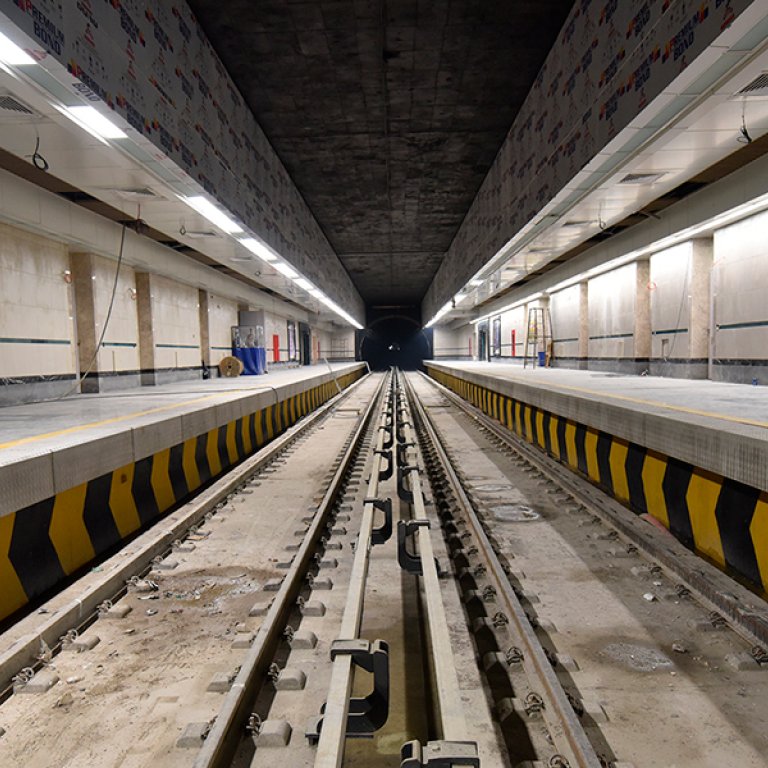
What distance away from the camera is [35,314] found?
740cm

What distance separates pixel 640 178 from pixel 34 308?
8116 millimetres

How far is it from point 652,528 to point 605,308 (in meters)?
9.93

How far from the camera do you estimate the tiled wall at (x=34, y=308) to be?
22.3 feet

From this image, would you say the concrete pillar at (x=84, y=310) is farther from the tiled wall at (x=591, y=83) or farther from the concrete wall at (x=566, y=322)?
the concrete wall at (x=566, y=322)

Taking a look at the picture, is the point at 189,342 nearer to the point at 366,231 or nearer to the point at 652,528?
the point at 366,231

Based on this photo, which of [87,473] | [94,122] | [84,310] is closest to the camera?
[87,473]

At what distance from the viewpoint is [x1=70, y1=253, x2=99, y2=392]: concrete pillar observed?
864 cm

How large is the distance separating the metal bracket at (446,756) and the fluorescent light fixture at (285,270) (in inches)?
430

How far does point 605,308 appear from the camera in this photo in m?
13.5

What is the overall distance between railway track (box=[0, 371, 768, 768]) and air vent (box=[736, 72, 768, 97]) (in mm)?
3623

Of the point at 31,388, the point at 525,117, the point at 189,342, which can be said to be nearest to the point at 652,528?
the point at 525,117

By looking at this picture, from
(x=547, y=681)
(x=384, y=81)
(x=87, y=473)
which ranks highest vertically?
(x=384, y=81)

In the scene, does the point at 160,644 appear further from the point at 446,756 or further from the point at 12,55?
the point at 12,55

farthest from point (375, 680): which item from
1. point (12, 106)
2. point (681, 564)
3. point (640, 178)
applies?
point (640, 178)
